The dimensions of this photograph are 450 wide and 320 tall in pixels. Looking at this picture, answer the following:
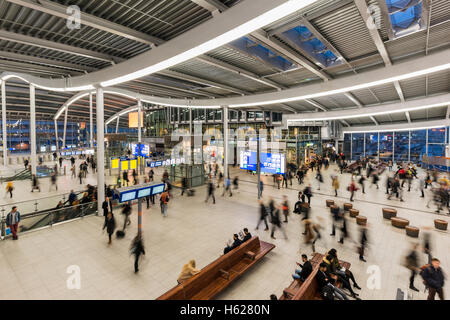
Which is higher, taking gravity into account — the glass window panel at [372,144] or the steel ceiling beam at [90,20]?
the steel ceiling beam at [90,20]

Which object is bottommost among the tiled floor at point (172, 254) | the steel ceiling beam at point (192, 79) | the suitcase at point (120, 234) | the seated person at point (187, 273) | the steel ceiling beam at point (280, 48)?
the tiled floor at point (172, 254)

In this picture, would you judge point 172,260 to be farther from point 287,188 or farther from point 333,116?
point 333,116

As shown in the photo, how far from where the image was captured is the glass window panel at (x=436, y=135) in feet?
83.5

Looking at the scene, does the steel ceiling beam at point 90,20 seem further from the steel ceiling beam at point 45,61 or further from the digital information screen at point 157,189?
the steel ceiling beam at point 45,61

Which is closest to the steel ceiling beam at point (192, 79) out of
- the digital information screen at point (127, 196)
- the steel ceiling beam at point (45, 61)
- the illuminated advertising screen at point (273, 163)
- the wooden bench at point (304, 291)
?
the steel ceiling beam at point (45, 61)

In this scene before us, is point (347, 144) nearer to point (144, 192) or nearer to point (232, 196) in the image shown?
point (232, 196)

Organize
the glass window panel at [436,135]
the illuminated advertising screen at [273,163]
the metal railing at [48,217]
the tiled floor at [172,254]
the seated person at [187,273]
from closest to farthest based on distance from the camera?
1. the seated person at [187,273]
2. the tiled floor at [172,254]
3. the metal railing at [48,217]
4. the illuminated advertising screen at [273,163]
5. the glass window panel at [436,135]

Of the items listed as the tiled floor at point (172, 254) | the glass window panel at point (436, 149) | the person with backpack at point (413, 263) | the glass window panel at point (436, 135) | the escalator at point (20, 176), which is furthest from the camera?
the glass window panel at point (436, 149)

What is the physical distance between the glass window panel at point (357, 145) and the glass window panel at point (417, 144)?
570cm

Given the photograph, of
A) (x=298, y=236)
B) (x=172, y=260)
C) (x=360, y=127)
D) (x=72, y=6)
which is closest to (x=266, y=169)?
(x=298, y=236)

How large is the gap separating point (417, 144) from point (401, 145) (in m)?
1.64

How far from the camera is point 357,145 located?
33.2 m

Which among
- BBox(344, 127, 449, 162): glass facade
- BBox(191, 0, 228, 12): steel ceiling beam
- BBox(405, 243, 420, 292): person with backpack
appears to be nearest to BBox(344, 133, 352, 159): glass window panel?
BBox(344, 127, 449, 162): glass facade

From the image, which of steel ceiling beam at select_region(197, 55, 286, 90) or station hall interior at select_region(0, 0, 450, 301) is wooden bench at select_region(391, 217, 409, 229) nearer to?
station hall interior at select_region(0, 0, 450, 301)
